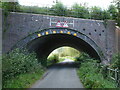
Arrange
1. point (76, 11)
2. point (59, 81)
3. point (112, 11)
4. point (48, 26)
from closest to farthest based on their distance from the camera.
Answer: point (59, 81) < point (48, 26) < point (76, 11) < point (112, 11)

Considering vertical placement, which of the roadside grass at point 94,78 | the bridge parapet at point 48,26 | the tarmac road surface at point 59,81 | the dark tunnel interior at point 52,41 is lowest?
the tarmac road surface at point 59,81

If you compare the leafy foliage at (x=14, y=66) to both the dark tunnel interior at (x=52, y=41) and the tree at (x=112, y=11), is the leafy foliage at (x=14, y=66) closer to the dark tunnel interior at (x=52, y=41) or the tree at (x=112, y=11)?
the dark tunnel interior at (x=52, y=41)

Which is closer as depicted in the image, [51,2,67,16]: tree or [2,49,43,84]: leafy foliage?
[2,49,43,84]: leafy foliage

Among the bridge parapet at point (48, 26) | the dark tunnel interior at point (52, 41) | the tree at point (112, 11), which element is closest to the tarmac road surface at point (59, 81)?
the dark tunnel interior at point (52, 41)

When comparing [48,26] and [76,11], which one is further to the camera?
[76,11]

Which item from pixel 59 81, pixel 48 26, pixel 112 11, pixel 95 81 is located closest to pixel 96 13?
pixel 112 11

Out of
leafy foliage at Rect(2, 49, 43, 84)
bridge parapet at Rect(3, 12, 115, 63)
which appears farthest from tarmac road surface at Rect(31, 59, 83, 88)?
bridge parapet at Rect(3, 12, 115, 63)

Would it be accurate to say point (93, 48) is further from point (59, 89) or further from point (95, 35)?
point (59, 89)

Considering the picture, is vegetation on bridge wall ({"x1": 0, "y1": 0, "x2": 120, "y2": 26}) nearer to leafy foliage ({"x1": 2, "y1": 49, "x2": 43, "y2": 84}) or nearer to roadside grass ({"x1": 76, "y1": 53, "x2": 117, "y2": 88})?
roadside grass ({"x1": 76, "y1": 53, "x2": 117, "y2": 88})

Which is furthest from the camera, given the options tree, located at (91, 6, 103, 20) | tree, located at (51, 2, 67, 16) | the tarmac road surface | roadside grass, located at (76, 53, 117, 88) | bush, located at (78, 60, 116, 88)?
tree, located at (91, 6, 103, 20)

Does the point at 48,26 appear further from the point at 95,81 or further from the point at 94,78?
the point at 95,81

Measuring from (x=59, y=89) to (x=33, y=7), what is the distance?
31.4 ft

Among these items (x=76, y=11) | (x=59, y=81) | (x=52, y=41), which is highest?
(x=76, y=11)

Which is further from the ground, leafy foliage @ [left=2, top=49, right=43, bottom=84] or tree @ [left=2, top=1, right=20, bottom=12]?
tree @ [left=2, top=1, right=20, bottom=12]
